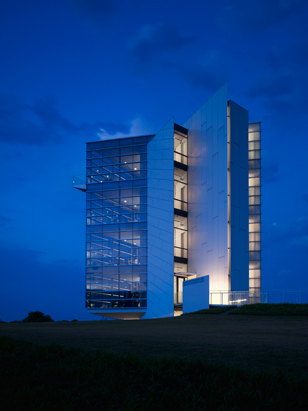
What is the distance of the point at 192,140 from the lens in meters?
39.2

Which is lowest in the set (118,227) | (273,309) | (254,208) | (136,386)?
(273,309)

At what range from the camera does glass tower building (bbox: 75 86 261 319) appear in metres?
33.8

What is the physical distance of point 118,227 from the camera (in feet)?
128

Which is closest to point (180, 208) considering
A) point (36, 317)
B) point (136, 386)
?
point (36, 317)

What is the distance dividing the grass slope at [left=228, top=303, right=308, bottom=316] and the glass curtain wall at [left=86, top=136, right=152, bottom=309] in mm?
14785

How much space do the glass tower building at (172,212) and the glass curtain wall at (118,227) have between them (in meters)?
0.09

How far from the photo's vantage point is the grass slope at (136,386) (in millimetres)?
5641

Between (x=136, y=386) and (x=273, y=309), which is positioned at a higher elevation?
(x=136, y=386)

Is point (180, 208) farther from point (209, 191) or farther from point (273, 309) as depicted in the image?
point (273, 309)

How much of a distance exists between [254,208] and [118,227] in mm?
13600

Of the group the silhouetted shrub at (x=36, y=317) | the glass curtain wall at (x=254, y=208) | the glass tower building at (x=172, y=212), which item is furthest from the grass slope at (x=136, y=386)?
the glass curtain wall at (x=254, y=208)

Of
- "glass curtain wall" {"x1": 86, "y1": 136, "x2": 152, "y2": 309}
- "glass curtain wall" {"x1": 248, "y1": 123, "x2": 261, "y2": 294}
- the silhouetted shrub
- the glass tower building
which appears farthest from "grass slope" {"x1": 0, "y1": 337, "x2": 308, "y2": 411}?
"glass curtain wall" {"x1": 248, "y1": 123, "x2": 261, "y2": 294}

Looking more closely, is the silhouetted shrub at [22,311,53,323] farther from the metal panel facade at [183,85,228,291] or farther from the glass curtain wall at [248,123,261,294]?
the glass curtain wall at [248,123,261,294]

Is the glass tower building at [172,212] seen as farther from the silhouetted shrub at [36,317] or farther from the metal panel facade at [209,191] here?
the silhouetted shrub at [36,317]
